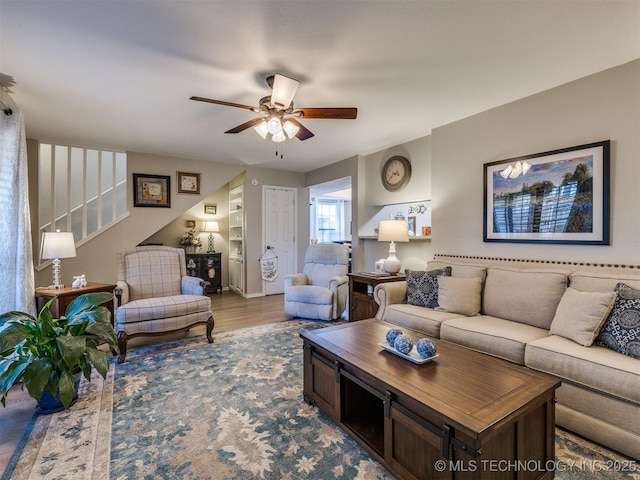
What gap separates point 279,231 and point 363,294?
108 inches

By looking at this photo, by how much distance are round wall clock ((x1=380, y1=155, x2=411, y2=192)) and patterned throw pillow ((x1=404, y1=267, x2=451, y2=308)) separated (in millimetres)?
1572

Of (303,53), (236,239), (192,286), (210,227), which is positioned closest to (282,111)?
(303,53)

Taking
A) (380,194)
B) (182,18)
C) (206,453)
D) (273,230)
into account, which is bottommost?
(206,453)

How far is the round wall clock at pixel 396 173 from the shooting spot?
417 centimetres

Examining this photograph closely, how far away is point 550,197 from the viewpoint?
2652 mm

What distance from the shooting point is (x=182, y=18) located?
175cm

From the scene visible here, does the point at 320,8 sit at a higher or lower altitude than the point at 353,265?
higher

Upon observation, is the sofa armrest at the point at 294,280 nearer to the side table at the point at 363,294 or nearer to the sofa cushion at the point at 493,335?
the side table at the point at 363,294

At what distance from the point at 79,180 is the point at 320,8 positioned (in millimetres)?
4519

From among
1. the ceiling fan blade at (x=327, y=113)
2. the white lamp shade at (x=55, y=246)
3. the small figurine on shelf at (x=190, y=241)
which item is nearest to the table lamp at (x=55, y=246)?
the white lamp shade at (x=55, y=246)

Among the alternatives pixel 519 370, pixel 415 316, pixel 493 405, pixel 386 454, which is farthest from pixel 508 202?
pixel 386 454

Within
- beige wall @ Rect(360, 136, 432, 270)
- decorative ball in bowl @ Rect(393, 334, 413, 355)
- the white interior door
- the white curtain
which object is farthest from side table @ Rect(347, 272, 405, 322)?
the white curtain

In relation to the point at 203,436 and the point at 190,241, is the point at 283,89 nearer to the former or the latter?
the point at 203,436

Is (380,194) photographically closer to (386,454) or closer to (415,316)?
(415,316)
